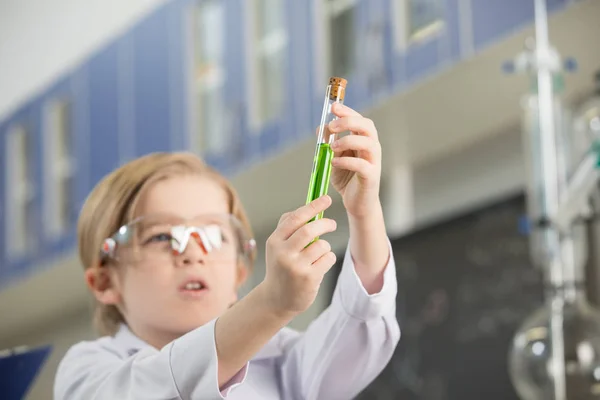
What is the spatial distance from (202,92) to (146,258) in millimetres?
2103

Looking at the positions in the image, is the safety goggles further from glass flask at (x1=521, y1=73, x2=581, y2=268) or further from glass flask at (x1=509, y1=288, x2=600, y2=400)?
glass flask at (x1=521, y1=73, x2=581, y2=268)

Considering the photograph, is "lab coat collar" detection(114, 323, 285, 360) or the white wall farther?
the white wall

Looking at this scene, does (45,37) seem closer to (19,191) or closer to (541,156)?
(19,191)

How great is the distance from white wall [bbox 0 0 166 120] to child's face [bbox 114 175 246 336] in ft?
8.51

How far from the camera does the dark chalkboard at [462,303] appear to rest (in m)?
2.39

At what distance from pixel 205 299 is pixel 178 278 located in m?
0.03

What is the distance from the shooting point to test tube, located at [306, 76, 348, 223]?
76 cm

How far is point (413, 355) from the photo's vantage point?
2645 mm

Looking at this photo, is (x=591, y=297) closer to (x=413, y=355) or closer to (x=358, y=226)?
(x=413, y=355)

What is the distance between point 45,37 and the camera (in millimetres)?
3920

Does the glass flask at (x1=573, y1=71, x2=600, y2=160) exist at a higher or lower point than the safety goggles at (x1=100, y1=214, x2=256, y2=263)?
higher

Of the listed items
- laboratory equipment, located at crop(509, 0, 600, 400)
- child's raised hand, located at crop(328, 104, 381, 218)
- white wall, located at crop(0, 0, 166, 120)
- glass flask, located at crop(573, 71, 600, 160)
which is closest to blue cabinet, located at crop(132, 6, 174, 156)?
white wall, located at crop(0, 0, 166, 120)

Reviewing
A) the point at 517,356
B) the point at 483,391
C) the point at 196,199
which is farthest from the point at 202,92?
the point at 196,199

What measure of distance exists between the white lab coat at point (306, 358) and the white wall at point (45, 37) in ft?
8.73
